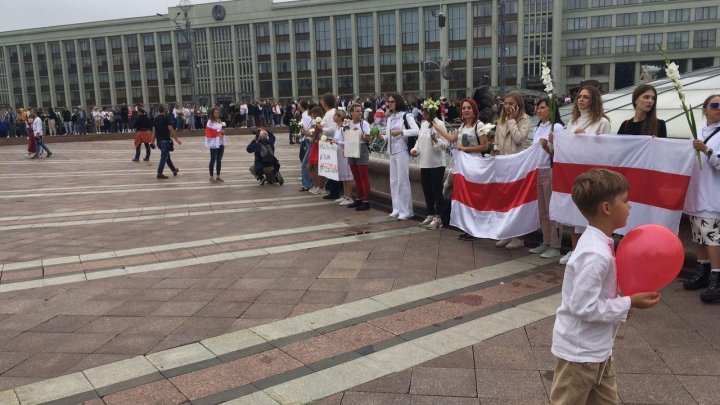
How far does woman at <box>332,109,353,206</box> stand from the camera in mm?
10594

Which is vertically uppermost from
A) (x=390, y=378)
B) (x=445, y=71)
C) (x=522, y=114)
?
(x=445, y=71)

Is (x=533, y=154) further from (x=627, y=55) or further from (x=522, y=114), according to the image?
(x=627, y=55)

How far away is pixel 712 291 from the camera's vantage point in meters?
5.05

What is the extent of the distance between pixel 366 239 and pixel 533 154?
2.48 m

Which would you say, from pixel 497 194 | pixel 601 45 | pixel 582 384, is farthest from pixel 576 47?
pixel 582 384

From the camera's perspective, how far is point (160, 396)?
147 inches

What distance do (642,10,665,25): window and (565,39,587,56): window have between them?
7.90 m

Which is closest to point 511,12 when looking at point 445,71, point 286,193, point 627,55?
point 627,55

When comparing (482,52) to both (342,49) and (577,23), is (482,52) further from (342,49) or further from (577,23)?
(342,49)

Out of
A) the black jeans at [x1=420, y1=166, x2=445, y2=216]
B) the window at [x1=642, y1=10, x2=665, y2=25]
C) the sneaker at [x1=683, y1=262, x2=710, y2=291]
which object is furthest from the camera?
the window at [x1=642, y1=10, x2=665, y2=25]

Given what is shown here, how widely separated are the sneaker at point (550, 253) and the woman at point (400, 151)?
9.18 feet

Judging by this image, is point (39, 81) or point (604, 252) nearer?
point (604, 252)

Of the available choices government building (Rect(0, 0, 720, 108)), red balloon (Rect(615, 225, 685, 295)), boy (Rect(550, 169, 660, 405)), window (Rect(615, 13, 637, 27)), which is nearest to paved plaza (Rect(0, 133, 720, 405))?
boy (Rect(550, 169, 660, 405))

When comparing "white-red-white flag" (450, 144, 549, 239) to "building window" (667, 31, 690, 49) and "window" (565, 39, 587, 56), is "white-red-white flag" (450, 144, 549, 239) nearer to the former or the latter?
"window" (565, 39, 587, 56)
